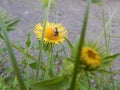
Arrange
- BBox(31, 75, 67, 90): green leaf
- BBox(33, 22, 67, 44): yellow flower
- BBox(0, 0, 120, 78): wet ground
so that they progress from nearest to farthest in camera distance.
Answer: BBox(31, 75, 67, 90): green leaf < BBox(33, 22, 67, 44): yellow flower < BBox(0, 0, 120, 78): wet ground

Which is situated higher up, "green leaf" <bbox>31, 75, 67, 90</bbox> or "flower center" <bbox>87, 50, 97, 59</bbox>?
"flower center" <bbox>87, 50, 97, 59</bbox>

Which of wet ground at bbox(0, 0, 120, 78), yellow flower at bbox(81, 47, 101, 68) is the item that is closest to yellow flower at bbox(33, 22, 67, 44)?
yellow flower at bbox(81, 47, 101, 68)

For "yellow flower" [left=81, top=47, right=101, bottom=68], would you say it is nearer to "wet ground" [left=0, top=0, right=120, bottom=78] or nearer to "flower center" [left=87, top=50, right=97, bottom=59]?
"flower center" [left=87, top=50, right=97, bottom=59]

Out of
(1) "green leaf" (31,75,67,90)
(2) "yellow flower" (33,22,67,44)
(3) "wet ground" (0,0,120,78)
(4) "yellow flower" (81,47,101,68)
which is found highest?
(3) "wet ground" (0,0,120,78)

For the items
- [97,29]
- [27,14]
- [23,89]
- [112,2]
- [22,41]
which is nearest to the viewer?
[23,89]

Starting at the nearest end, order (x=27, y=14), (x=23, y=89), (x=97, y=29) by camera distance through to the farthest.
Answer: (x=23, y=89)
(x=97, y=29)
(x=27, y=14)

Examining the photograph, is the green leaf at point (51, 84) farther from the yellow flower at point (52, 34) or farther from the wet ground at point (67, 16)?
the wet ground at point (67, 16)

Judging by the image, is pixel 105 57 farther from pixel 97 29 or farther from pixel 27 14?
pixel 27 14

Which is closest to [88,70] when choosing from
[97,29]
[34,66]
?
[34,66]

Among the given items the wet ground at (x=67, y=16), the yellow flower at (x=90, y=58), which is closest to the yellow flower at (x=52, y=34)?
the yellow flower at (x=90, y=58)
